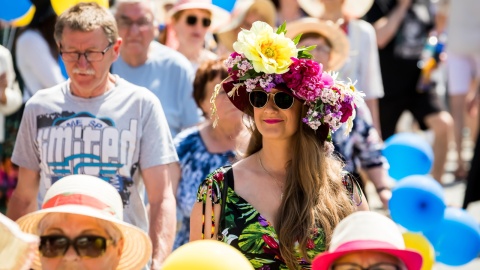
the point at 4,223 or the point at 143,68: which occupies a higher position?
the point at 4,223

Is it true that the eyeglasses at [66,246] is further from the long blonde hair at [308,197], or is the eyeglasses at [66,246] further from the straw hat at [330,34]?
the straw hat at [330,34]

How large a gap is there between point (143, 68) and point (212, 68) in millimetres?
866

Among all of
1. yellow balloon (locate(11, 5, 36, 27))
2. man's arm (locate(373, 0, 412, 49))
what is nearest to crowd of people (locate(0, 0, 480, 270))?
yellow balloon (locate(11, 5, 36, 27))

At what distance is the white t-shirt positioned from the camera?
6.38 m

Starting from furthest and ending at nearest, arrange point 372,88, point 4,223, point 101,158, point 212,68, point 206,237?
1. point 372,88
2. point 212,68
3. point 101,158
4. point 206,237
5. point 4,223

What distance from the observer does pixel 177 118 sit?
8461mm

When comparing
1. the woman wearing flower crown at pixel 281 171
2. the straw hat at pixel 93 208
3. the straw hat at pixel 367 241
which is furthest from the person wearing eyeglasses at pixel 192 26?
the straw hat at pixel 367 241

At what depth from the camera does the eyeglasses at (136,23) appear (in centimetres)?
868

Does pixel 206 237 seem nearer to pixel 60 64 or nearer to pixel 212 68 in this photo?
pixel 212 68

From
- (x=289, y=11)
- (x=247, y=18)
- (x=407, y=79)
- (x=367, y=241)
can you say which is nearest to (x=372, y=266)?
(x=367, y=241)

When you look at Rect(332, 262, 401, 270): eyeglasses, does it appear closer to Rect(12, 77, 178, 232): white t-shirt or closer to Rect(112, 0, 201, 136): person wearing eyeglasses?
Rect(12, 77, 178, 232): white t-shirt

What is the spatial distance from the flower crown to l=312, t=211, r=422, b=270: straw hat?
46.2 inches

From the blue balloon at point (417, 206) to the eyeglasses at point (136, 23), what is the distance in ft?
6.54

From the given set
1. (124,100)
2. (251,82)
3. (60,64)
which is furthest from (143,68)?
(251,82)
